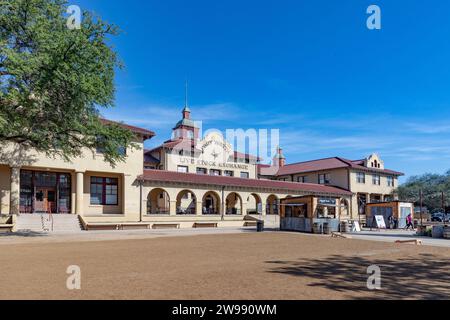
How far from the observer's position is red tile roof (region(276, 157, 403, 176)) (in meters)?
55.7

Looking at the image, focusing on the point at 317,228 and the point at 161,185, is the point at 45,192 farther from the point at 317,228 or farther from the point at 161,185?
the point at 317,228

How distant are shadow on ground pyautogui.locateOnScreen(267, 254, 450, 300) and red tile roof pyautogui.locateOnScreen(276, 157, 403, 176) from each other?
41.7 metres

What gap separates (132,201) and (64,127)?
48.9 ft

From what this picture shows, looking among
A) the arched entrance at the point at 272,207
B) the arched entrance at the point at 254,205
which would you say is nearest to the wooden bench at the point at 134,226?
the arched entrance at the point at 254,205

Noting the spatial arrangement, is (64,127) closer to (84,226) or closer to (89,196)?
(84,226)

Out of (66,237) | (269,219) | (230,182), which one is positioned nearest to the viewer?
(66,237)

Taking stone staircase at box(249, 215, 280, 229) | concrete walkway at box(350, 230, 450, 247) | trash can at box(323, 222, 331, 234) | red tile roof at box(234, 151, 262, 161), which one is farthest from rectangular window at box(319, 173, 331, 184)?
concrete walkway at box(350, 230, 450, 247)

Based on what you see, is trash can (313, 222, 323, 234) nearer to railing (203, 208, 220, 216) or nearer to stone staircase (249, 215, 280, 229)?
stone staircase (249, 215, 280, 229)

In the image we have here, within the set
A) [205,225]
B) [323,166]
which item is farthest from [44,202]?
[323,166]

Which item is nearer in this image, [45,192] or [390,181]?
[45,192]

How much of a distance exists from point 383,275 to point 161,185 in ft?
95.6

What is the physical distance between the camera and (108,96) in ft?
74.2

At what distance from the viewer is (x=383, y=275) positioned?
10.5m

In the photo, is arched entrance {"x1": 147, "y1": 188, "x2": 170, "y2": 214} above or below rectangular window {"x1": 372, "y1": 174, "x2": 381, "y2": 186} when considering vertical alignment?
below
